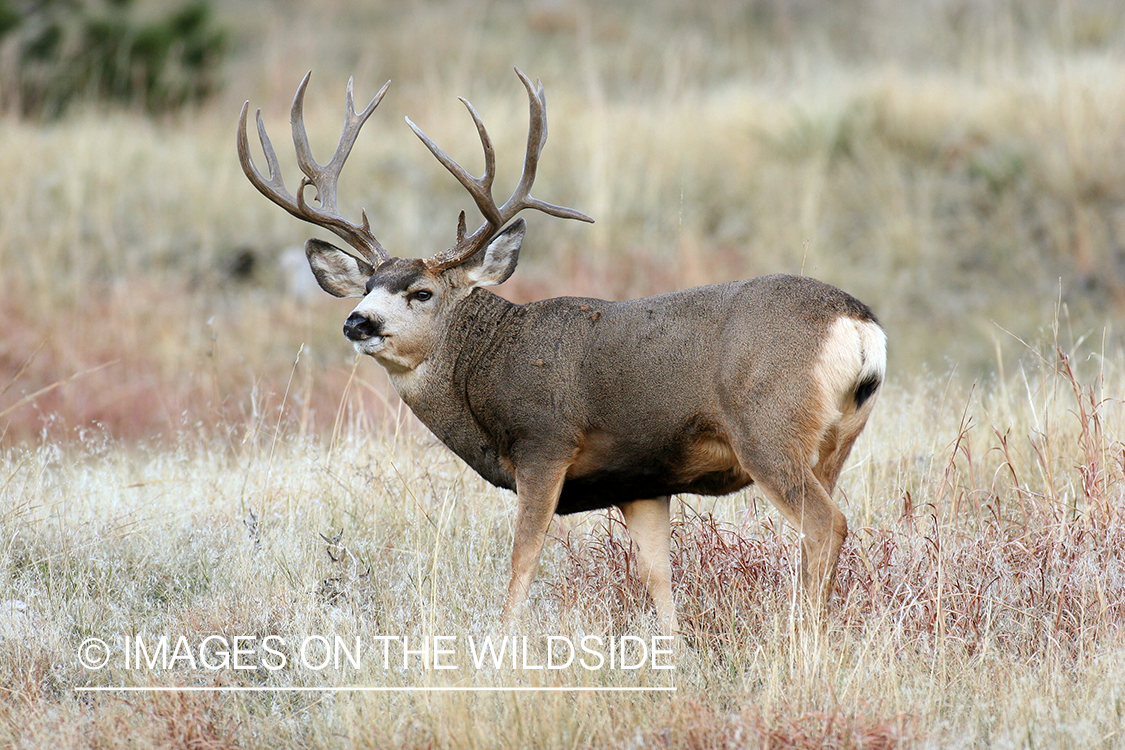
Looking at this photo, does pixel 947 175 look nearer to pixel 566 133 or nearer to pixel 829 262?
pixel 829 262

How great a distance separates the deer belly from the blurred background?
17.4 ft

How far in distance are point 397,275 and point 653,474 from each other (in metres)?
1.34

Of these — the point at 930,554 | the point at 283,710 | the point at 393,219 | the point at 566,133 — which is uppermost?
the point at 566,133

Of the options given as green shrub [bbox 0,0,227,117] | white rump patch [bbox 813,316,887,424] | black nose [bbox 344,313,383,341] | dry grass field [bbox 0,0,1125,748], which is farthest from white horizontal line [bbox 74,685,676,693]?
green shrub [bbox 0,0,227,117]

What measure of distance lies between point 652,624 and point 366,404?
5.19m

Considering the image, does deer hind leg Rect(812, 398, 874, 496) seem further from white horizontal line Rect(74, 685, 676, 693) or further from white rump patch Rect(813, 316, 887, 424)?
white horizontal line Rect(74, 685, 676, 693)

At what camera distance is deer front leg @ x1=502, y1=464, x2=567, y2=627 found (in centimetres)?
446

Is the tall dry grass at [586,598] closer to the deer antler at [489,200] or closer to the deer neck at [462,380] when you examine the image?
the deer neck at [462,380]

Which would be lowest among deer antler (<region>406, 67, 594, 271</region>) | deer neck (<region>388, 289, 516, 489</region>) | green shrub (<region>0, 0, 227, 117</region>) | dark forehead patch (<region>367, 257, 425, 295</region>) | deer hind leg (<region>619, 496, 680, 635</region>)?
deer hind leg (<region>619, 496, 680, 635</region>)

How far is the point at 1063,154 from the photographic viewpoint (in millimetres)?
12766

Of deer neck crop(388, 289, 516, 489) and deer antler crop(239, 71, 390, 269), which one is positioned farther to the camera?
deer antler crop(239, 71, 390, 269)

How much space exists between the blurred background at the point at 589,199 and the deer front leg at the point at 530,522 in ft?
17.6

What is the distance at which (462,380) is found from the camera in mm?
4785

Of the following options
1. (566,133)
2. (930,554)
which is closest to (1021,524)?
(930,554)
